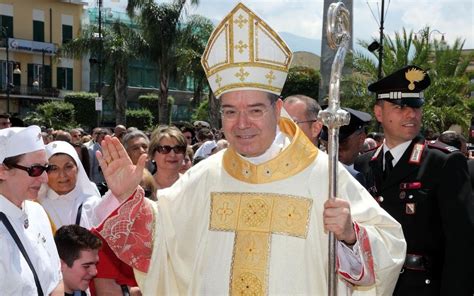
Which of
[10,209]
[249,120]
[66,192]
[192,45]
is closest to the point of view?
[249,120]

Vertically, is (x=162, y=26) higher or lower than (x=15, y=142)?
higher

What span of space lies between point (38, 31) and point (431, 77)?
124ft

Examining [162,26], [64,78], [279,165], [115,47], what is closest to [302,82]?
[162,26]

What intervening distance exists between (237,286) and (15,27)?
53135 mm

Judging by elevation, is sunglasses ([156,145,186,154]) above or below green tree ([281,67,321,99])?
below

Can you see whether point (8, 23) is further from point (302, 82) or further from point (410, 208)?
point (410, 208)

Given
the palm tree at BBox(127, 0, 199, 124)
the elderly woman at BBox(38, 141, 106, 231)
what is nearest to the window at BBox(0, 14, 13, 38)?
the palm tree at BBox(127, 0, 199, 124)

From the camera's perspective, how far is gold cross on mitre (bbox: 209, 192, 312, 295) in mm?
3400

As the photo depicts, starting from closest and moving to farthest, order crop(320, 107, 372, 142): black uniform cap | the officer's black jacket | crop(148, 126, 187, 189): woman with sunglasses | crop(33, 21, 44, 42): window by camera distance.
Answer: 1. the officer's black jacket
2. crop(320, 107, 372, 142): black uniform cap
3. crop(148, 126, 187, 189): woman with sunglasses
4. crop(33, 21, 44, 42): window

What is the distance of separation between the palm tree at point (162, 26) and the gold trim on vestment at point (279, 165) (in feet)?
92.0

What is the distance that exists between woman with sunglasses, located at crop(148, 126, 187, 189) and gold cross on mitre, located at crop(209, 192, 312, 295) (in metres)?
2.40

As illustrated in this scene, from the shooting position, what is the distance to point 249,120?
131 inches

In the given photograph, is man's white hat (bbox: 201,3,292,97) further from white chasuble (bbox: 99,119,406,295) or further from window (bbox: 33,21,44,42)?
window (bbox: 33,21,44,42)

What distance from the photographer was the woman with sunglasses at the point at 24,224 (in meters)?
3.69
